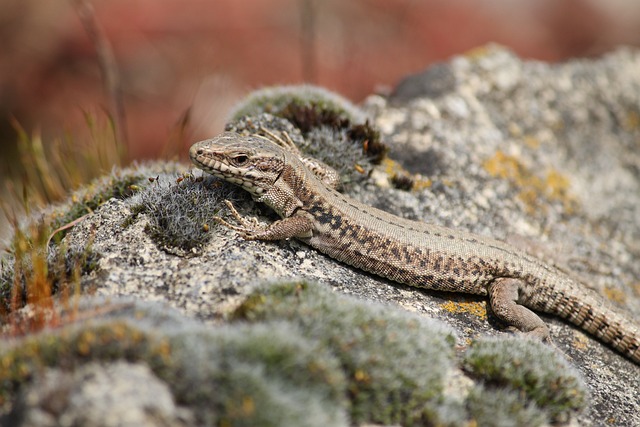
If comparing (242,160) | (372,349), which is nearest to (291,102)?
(242,160)

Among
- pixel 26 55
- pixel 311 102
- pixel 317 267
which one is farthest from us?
pixel 26 55

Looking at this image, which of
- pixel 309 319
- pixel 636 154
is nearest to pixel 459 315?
pixel 309 319

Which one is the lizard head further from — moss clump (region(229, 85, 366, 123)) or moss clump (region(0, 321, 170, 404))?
moss clump (region(0, 321, 170, 404))

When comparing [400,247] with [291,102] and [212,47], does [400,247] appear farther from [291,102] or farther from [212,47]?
[212,47]

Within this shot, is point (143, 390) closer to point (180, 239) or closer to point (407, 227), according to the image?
point (180, 239)

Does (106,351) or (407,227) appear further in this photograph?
(407,227)
